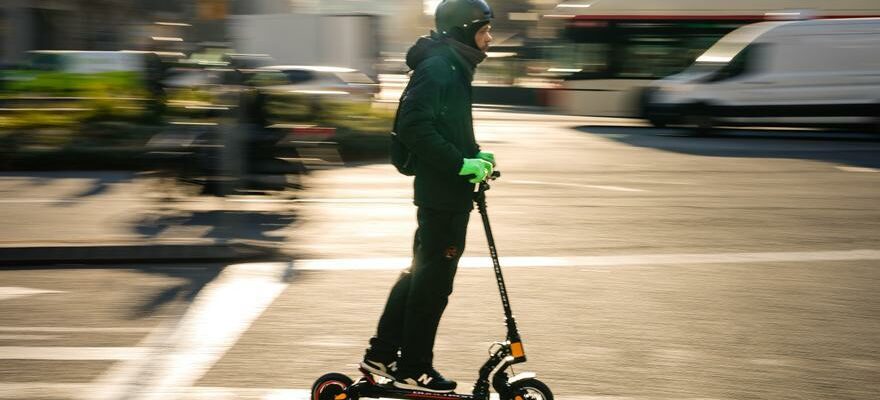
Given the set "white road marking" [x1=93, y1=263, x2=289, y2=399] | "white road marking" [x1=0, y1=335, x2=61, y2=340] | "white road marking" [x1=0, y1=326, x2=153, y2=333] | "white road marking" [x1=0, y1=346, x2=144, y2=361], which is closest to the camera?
"white road marking" [x1=93, y1=263, x2=289, y2=399]

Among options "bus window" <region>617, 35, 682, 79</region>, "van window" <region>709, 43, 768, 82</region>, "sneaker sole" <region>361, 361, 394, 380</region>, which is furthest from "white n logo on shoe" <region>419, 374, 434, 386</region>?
"bus window" <region>617, 35, 682, 79</region>

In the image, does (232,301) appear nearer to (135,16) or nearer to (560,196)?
(560,196)

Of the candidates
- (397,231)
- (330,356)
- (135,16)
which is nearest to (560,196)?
(397,231)

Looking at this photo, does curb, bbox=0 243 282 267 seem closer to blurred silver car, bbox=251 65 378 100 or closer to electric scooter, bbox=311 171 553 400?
electric scooter, bbox=311 171 553 400

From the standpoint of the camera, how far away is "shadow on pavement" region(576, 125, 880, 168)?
1700 cm

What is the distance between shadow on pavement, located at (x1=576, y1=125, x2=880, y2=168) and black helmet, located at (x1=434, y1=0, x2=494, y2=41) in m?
12.2

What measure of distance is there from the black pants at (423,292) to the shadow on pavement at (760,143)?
473 inches

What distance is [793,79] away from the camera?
2062 centimetres

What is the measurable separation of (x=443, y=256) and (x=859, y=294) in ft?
12.0

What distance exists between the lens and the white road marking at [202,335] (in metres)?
5.27

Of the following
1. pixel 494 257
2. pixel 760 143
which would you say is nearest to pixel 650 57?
pixel 760 143

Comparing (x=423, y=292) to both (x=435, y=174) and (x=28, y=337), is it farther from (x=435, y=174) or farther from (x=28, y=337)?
(x=28, y=337)

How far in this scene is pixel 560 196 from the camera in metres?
12.2

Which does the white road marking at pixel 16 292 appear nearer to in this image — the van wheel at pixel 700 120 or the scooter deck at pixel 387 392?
the scooter deck at pixel 387 392
